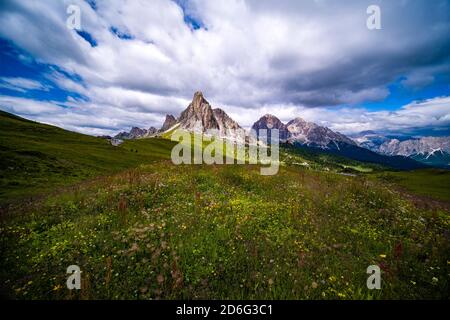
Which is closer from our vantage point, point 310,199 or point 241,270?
point 241,270

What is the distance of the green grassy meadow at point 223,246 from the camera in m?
6.30

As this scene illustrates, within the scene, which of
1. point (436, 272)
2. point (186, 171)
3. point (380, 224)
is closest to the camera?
point (436, 272)

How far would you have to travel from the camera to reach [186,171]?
1922 cm

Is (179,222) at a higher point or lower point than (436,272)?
higher

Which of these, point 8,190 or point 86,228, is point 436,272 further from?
point 8,190

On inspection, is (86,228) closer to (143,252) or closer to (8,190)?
(143,252)

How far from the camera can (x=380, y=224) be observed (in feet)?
34.7

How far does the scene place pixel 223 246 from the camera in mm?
8148

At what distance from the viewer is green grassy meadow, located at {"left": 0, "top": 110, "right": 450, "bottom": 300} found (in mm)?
6297
